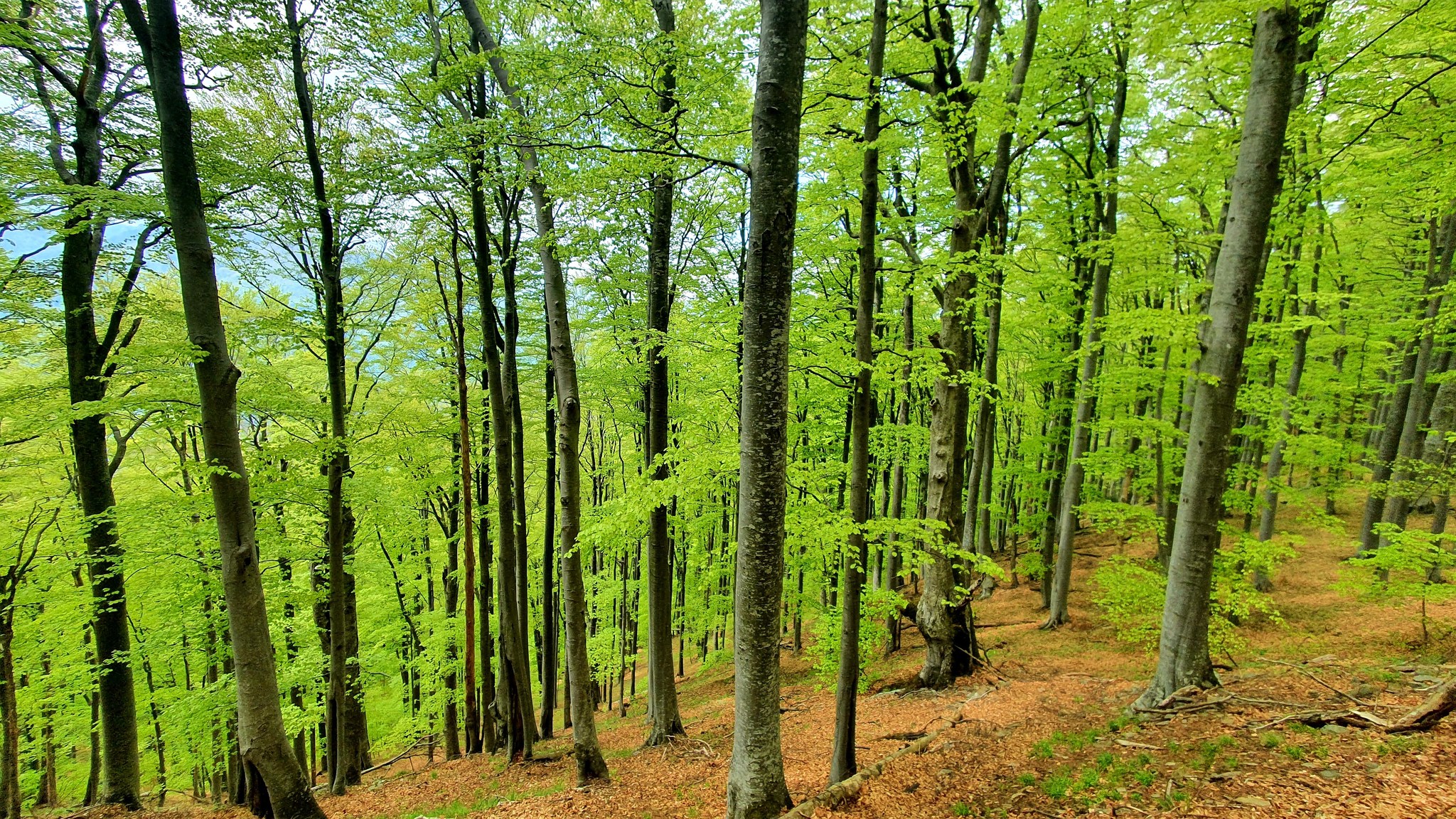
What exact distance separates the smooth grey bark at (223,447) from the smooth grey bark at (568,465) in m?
2.84

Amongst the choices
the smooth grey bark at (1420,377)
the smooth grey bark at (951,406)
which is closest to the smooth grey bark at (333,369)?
the smooth grey bark at (951,406)

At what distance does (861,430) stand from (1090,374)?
33.1 ft

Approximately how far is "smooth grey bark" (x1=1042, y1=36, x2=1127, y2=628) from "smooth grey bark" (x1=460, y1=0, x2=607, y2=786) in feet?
30.4

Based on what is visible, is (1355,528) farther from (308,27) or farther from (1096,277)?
(308,27)

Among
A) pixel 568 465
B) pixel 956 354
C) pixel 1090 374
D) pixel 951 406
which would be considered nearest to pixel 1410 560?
pixel 951 406

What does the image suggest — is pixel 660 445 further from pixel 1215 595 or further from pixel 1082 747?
pixel 1215 595

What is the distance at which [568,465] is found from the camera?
7.31 metres

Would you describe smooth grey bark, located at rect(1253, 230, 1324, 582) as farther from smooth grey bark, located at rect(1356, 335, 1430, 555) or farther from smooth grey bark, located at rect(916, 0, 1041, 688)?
smooth grey bark, located at rect(916, 0, 1041, 688)

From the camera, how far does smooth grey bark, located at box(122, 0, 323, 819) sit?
489cm

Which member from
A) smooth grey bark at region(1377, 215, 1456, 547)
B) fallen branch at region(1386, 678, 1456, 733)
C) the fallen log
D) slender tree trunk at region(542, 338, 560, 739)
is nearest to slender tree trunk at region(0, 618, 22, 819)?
slender tree trunk at region(542, 338, 560, 739)

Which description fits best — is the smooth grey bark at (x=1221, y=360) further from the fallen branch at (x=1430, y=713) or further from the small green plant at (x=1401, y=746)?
the small green plant at (x=1401, y=746)

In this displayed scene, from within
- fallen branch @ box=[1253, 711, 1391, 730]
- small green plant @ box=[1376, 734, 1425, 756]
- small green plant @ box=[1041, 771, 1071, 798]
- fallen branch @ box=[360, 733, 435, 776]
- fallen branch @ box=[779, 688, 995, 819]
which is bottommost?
fallen branch @ box=[360, 733, 435, 776]

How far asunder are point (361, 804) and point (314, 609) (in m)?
7.46

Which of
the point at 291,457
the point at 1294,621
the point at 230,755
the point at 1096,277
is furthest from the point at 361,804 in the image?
the point at 1294,621
